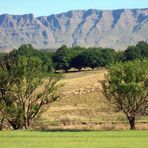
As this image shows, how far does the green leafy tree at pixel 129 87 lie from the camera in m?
51.9

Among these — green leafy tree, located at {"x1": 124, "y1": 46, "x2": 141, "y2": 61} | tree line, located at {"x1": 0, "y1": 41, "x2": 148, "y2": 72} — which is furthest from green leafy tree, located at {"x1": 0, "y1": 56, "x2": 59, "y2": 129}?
green leafy tree, located at {"x1": 124, "y1": 46, "x2": 141, "y2": 61}

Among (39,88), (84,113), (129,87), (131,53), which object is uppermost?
(129,87)

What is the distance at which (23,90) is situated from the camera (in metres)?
54.8

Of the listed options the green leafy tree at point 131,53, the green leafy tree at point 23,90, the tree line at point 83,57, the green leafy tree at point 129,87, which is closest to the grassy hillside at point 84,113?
the green leafy tree at point 23,90

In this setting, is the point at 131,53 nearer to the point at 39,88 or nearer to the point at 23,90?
the point at 39,88

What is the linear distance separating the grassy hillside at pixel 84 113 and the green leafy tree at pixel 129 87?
267cm

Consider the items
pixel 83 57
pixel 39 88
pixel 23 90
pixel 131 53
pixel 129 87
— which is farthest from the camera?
pixel 131 53

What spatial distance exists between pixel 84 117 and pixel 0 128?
576 inches

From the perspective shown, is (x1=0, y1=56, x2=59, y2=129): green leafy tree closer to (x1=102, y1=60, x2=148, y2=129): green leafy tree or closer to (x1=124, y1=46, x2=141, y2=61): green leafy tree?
(x1=102, y1=60, x2=148, y2=129): green leafy tree

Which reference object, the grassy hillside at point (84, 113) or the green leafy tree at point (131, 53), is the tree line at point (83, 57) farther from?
the grassy hillside at point (84, 113)

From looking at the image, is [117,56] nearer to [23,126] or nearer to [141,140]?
[23,126]

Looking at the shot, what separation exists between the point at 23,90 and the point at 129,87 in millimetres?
12086

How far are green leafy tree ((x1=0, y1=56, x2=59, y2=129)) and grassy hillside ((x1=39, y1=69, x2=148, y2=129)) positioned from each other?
2260 mm

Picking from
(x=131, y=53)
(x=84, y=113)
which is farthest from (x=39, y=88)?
(x=131, y=53)
